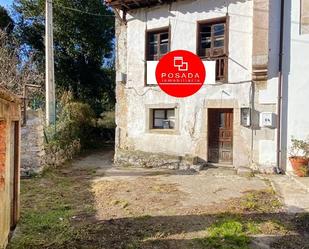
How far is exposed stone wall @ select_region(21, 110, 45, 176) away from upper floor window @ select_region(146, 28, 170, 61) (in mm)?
5013

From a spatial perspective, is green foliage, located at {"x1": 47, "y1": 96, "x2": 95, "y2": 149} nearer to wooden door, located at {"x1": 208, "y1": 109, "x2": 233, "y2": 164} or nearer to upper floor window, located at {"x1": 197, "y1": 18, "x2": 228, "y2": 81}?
wooden door, located at {"x1": 208, "y1": 109, "x2": 233, "y2": 164}

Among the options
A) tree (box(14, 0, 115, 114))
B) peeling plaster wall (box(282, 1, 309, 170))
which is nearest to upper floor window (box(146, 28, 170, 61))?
peeling plaster wall (box(282, 1, 309, 170))

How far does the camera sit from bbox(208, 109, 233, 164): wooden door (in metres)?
11.7

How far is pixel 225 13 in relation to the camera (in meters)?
11.5

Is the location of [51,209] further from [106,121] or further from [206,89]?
[106,121]

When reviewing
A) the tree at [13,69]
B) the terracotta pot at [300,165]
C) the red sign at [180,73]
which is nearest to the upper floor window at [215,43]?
the red sign at [180,73]

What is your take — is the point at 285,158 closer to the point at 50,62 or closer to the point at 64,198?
the point at 64,198

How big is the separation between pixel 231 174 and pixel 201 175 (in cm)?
95

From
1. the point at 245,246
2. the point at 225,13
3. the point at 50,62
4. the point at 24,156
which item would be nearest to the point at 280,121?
the point at 225,13

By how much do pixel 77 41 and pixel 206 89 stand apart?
11.5 meters

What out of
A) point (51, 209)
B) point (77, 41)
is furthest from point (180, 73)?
point (77, 41)

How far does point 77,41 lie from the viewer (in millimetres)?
20516

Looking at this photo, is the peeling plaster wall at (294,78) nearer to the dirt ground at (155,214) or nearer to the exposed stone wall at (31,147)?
the dirt ground at (155,214)

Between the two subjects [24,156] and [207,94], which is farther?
[207,94]
